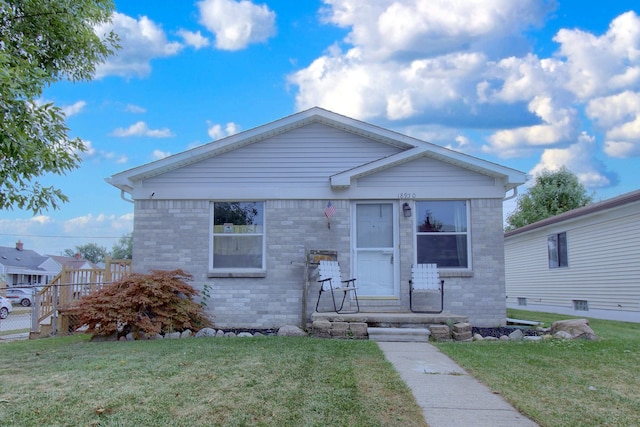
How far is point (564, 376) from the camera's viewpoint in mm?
5578

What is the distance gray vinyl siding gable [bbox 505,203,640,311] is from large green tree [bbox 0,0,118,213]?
12445mm

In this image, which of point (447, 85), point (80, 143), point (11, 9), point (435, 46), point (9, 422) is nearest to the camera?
point (9, 422)

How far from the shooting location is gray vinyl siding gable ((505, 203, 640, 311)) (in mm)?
13156

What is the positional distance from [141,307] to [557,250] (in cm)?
1362

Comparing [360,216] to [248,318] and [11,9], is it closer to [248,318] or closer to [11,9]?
[248,318]

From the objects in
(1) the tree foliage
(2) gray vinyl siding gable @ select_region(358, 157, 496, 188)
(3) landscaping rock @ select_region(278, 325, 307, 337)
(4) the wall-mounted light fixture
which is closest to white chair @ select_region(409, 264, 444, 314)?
(4) the wall-mounted light fixture

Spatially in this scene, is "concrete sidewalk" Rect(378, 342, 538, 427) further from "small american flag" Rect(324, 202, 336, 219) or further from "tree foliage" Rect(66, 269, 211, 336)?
"tree foliage" Rect(66, 269, 211, 336)

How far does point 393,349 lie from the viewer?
7406mm

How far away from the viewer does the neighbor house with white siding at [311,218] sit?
32.4 feet

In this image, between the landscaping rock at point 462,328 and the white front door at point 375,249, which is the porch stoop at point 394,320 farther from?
the white front door at point 375,249

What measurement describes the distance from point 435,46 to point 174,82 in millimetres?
7008

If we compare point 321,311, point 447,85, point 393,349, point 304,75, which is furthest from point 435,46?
point 393,349

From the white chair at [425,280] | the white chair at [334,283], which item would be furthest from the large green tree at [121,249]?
the white chair at [425,280]

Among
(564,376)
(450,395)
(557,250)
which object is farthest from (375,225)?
(557,250)
